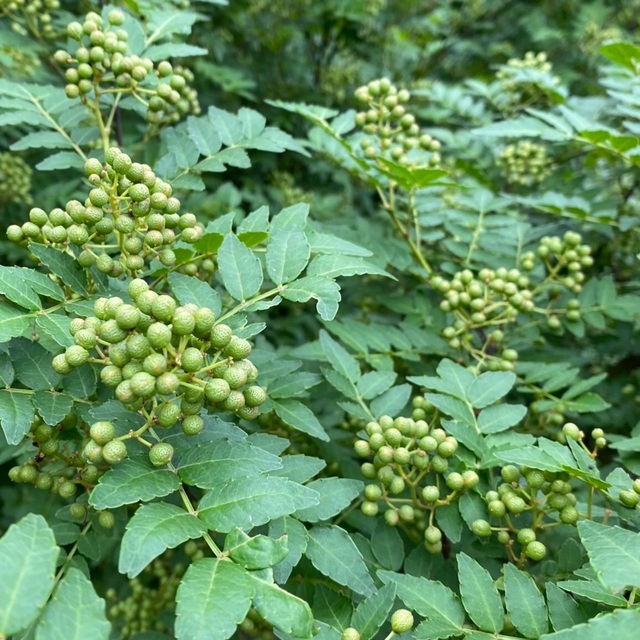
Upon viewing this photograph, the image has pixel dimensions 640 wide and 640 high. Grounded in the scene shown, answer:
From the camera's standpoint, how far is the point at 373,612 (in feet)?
4.37

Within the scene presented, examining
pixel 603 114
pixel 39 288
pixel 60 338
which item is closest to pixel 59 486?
pixel 60 338

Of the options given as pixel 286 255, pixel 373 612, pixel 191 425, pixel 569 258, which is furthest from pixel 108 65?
pixel 569 258

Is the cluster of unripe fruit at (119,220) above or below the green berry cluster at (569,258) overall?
above

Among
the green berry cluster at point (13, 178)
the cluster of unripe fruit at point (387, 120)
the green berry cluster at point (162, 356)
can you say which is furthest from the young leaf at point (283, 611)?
the green berry cluster at point (13, 178)

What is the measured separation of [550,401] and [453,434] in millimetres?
725

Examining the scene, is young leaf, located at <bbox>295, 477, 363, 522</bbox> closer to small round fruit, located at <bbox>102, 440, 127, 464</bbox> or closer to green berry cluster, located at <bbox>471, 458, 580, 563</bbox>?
green berry cluster, located at <bbox>471, 458, 580, 563</bbox>

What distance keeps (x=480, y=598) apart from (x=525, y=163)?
2.83 meters

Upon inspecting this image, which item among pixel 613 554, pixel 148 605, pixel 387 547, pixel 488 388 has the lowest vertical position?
pixel 148 605

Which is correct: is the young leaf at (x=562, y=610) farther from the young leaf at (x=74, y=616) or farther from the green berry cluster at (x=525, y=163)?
the green berry cluster at (x=525, y=163)

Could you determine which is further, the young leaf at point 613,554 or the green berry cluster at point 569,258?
the green berry cluster at point 569,258

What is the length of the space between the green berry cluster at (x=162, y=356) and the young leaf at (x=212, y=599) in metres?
0.31

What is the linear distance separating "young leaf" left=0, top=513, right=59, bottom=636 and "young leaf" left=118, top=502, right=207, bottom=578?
0.12 metres

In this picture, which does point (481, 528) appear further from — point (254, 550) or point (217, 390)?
point (217, 390)

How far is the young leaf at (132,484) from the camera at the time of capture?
3.84ft
